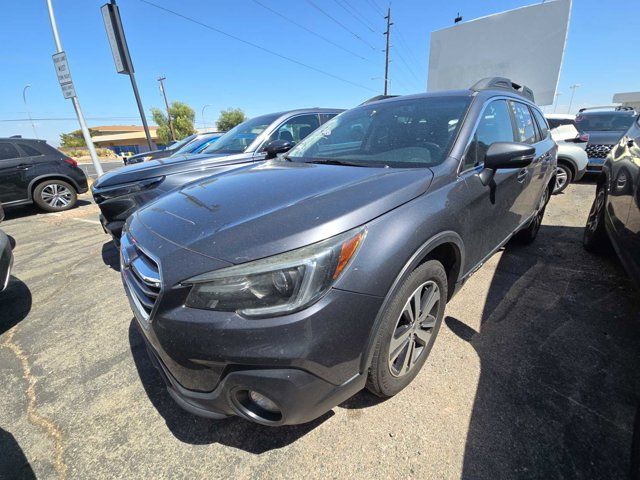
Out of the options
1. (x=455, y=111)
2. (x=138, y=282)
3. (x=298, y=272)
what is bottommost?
(x=138, y=282)

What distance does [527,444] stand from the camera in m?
1.54

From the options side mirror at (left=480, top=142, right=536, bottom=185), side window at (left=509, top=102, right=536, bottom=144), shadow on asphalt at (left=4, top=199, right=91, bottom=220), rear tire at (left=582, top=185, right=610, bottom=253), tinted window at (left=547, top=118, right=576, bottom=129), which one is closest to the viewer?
side mirror at (left=480, top=142, right=536, bottom=185)

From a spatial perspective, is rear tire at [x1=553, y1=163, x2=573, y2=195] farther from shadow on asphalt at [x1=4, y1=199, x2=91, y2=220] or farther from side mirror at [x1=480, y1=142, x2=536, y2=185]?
shadow on asphalt at [x1=4, y1=199, x2=91, y2=220]

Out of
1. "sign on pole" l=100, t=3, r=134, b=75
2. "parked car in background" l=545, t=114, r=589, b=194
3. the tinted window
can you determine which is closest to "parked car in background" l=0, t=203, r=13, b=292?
"parked car in background" l=545, t=114, r=589, b=194

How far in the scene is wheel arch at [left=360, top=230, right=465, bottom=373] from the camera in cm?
140

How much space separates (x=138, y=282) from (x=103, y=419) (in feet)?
3.01

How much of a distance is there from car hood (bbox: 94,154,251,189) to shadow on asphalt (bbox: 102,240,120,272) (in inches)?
39.3

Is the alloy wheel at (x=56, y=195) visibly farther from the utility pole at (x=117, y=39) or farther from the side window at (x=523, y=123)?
the side window at (x=523, y=123)

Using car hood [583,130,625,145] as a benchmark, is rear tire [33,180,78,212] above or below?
below

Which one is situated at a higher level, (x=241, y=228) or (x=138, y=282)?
(x=241, y=228)

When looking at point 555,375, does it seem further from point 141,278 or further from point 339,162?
point 141,278

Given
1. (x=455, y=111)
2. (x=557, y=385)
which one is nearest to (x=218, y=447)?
(x=557, y=385)

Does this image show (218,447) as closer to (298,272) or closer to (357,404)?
(357,404)

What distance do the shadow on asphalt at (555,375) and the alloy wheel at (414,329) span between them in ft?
1.40
